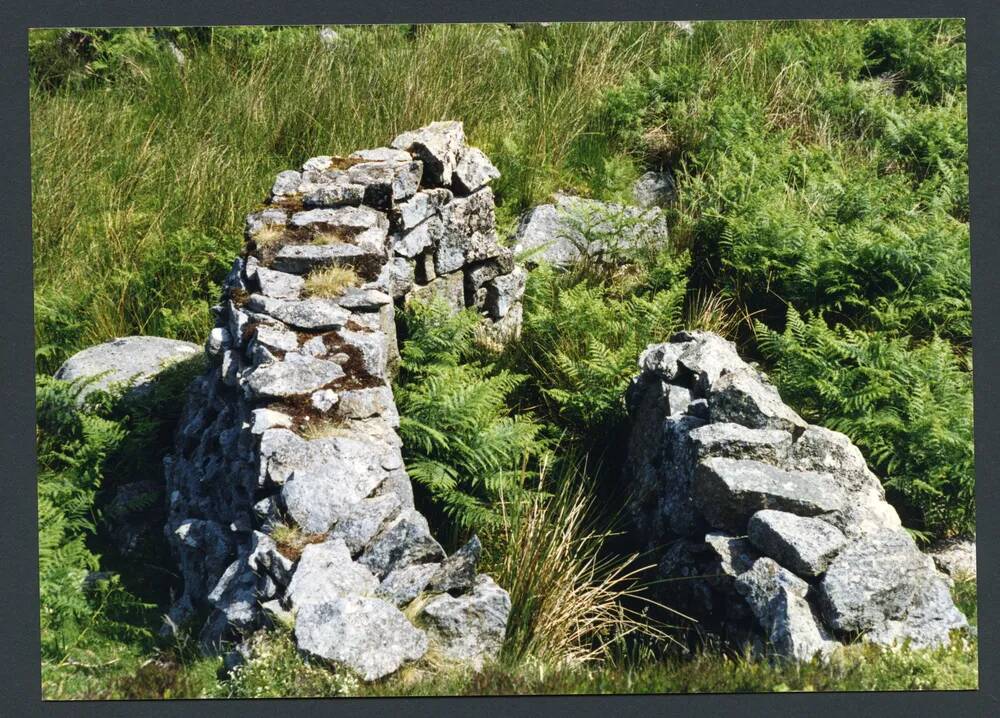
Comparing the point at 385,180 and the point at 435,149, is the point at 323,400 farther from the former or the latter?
the point at 435,149

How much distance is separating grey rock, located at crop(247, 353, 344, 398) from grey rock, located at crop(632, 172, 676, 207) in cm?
455

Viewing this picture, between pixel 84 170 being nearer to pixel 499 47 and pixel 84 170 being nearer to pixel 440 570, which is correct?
pixel 499 47

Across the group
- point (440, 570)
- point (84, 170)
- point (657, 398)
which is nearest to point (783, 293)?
point (657, 398)

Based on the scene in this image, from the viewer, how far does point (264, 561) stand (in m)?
4.09

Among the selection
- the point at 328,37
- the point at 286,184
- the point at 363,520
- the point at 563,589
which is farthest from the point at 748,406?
the point at 328,37

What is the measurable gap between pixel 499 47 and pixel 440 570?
631cm

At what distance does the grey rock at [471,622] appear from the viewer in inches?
157

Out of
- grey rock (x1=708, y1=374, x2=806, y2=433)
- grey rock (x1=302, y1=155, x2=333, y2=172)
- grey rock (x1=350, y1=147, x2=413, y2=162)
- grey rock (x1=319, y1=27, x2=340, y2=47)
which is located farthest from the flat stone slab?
grey rock (x1=319, y1=27, x2=340, y2=47)

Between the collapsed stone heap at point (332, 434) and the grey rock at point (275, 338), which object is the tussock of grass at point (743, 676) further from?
the grey rock at point (275, 338)

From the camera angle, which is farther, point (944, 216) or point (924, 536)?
point (944, 216)

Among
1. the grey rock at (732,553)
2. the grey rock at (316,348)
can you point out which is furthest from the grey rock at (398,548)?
the grey rock at (732,553)

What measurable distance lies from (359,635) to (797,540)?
1949 mm

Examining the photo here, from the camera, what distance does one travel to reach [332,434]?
4609 mm

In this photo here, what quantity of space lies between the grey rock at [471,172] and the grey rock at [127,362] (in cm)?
212
